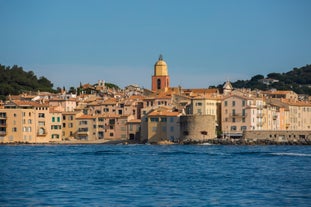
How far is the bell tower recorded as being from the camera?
127 metres

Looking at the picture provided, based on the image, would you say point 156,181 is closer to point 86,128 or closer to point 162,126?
point 162,126

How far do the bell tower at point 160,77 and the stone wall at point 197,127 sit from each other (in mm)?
28707

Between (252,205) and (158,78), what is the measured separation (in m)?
92.7

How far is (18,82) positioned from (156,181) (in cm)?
10303

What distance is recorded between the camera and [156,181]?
1759 inches

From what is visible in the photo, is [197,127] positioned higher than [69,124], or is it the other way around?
[69,124]

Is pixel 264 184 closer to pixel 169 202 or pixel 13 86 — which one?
pixel 169 202

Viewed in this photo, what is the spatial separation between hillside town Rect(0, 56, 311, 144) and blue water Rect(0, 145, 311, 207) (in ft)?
108

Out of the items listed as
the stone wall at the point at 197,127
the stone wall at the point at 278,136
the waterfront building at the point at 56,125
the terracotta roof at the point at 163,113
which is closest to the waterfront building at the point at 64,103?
the waterfront building at the point at 56,125

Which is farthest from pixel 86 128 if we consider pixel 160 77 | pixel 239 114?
pixel 160 77

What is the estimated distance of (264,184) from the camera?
140 ft

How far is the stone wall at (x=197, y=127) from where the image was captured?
319ft

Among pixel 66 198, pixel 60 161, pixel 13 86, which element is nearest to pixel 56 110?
pixel 13 86

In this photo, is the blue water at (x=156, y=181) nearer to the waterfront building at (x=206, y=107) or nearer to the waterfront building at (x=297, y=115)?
the waterfront building at (x=206, y=107)
